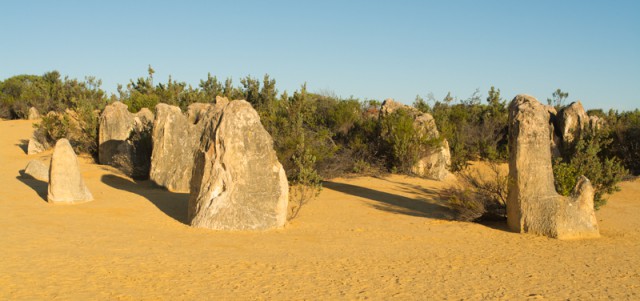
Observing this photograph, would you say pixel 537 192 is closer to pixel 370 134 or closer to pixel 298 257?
pixel 298 257

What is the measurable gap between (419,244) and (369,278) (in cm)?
234

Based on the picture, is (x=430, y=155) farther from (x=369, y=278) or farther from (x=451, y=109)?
(x=369, y=278)

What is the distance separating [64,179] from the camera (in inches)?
394

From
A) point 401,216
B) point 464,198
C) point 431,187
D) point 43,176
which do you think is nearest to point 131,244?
point 401,216

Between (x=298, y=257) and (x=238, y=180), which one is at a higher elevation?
(x=238, y=180)

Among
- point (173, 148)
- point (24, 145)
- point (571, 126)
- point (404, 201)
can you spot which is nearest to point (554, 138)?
point (571, 126)

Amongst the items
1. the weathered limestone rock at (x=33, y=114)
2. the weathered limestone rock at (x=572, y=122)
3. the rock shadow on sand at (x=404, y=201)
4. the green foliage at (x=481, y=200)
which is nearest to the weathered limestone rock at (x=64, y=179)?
the rock shadow on sand at (x=404, y=201)

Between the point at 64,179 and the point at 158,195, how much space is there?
84.4 inches

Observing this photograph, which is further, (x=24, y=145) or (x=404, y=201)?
(x=24, y=145)

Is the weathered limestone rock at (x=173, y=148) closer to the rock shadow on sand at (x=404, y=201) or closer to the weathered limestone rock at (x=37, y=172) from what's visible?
the weathered limestone rock at (x=37, y=172)

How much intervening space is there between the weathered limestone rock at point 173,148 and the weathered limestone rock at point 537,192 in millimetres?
7648

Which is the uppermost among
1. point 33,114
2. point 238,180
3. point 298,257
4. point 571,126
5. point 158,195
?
point 571,126

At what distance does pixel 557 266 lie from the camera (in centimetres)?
656

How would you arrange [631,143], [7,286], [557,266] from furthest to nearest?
1. [631,143]
2. [557,266]
3. [7,286]
